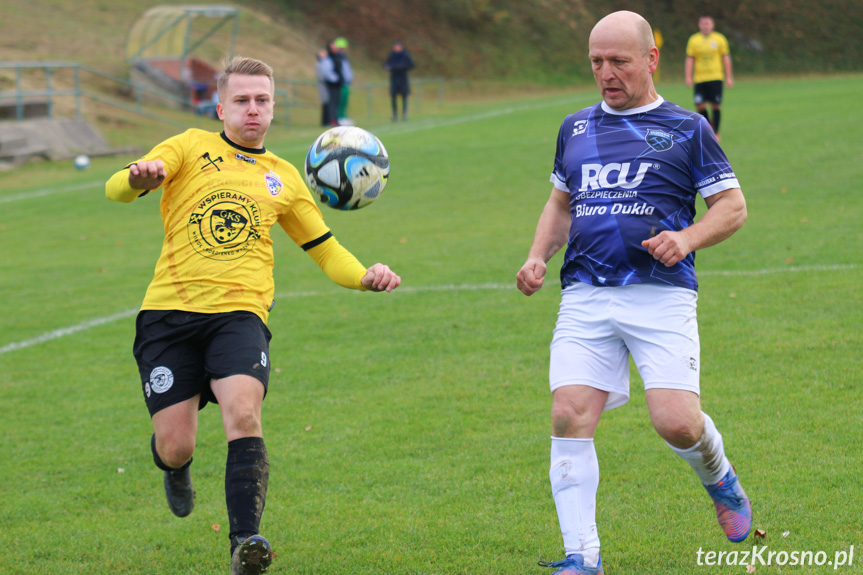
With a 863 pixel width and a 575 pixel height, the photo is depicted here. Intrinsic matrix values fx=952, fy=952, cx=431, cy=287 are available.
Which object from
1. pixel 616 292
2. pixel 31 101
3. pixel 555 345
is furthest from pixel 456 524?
pixel 31 101

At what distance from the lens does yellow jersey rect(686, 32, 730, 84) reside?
18703mm

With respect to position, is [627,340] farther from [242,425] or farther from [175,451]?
[175,451]

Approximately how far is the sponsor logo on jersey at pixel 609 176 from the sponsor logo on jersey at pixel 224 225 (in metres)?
1.58

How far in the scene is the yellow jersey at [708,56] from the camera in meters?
18.7

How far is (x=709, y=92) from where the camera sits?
19062 mm

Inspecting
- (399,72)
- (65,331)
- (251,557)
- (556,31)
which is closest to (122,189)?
(251,557)

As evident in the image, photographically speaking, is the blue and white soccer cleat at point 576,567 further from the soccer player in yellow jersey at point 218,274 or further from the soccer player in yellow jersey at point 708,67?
the soccer player in yellow jersey at point 708,67

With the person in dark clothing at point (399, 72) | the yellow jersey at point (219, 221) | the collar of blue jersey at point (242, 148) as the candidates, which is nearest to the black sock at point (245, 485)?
the yellow jersey at point (219, 221)

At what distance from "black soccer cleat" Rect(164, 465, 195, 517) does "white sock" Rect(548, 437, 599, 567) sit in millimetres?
1902

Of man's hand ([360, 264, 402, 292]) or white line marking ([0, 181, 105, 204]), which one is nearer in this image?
Result: man's hand ([360, 264, 402, 292])

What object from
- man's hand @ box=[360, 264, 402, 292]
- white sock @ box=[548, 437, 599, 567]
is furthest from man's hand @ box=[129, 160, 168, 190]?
white sock @ box=[548, 437, 599, 567]

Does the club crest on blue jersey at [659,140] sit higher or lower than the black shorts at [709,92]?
higher

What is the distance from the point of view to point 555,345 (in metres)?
4.17

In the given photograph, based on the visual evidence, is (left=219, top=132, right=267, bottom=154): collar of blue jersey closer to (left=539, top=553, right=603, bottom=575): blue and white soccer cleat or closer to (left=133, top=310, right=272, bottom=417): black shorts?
(left=133, top=310, right=272, bottom=417): black shorts
